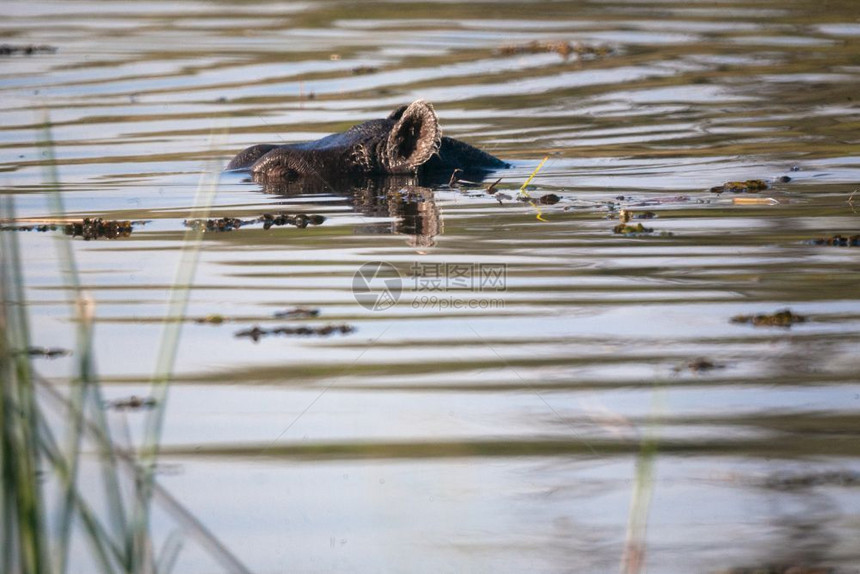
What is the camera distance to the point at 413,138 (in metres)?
11.0

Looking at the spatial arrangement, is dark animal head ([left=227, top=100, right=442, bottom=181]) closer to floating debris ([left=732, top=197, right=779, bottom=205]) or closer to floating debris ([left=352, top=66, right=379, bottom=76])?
floating debris ([left=732, top=197, right=779, bottom=205])

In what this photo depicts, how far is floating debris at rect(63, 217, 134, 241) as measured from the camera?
8789 mm

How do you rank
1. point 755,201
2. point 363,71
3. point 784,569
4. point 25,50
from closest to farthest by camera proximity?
point 784,569, point 755,201, point 363,71, point 25,50

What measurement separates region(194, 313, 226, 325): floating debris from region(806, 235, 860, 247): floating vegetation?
3414 mm

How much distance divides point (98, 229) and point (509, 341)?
3.74 metres

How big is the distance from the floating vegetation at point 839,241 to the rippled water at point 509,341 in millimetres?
164

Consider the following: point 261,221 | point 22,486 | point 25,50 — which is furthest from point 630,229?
point 25,50

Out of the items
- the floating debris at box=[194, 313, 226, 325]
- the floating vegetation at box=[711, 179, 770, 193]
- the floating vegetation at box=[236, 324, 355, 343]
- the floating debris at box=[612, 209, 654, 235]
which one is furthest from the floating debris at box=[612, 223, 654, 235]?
the floating debris at box=[194, 313, 226, 325]

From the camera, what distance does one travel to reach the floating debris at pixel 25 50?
2086 centimetres

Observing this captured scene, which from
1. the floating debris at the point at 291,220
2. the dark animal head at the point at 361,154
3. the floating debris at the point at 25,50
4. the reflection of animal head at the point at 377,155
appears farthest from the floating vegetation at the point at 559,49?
the floating debris at the point at 291,220

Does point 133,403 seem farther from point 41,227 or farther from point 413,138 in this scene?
point 413,138

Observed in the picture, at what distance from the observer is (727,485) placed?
4.55m

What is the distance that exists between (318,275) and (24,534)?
4.29m

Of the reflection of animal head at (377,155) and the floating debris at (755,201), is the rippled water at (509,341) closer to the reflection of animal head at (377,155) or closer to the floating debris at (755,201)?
the floating debris at (755,201)
